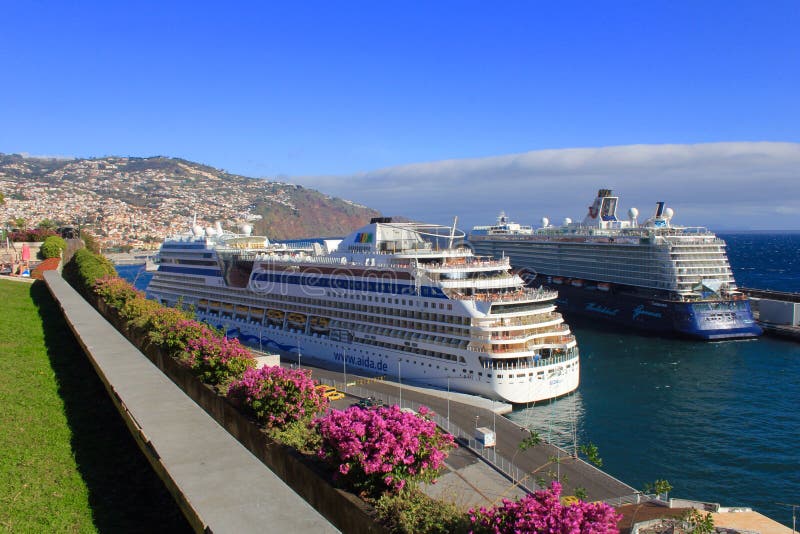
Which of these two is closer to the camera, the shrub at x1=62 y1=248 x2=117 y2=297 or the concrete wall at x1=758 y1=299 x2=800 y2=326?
the shrub at x1=62 y1=248 x2=117 y2=297

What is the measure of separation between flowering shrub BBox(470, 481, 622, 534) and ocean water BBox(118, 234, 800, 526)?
18901mm

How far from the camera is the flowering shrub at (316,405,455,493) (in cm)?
962

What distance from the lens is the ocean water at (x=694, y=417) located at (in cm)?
2431

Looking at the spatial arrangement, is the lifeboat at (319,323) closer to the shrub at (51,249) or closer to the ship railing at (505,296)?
the ship railing at (505,296)

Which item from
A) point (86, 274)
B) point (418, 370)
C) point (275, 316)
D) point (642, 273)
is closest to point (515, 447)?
point (418, 370)

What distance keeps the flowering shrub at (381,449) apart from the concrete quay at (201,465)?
1147 mm

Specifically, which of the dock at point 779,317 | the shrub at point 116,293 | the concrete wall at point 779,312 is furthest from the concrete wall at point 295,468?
the concrete wall at point 779,312

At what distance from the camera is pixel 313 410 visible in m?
13.7

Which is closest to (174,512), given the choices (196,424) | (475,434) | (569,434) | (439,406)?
(196,424)

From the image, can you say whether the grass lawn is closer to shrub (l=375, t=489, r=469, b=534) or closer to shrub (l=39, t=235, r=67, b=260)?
shrub (l=375, t=489, r=469, b=534)

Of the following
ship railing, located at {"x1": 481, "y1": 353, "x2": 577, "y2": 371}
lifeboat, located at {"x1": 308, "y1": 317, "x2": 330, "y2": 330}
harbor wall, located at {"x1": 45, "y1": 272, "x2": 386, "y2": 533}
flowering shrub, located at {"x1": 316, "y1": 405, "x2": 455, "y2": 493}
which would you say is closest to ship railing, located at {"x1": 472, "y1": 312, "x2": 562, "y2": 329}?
ship railing, located at {"x1": 481, "y1": 353, "x2": 577, "y2": 371}

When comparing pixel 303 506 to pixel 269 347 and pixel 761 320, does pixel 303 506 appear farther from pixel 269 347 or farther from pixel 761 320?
pixel 761 320

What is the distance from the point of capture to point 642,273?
58.9 metres

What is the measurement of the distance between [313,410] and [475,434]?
13.3m
